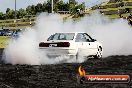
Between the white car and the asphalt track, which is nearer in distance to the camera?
the asphalt track

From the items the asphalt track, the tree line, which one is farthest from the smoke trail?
the tree line

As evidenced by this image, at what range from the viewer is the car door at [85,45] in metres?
19.9

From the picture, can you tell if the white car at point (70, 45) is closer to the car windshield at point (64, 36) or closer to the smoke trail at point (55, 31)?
the car windshield at point (64, 36)

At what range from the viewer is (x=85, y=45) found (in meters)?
20.4

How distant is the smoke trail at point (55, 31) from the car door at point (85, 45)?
0.58m

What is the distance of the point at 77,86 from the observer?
11883mm

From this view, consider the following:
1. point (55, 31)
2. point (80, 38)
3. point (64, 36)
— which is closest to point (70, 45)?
point (64, 36)

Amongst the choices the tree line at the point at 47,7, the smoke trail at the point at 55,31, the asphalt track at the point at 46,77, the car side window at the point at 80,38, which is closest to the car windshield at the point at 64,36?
the car side window at the point at 80,38

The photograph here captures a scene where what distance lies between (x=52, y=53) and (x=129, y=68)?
162 inches

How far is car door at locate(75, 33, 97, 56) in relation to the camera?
19922 millimetres

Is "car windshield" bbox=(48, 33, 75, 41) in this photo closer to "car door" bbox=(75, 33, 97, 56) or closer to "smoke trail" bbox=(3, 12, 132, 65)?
"car door" bbox=(75, 33, 97, 56)

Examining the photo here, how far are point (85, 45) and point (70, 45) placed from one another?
1.53 m

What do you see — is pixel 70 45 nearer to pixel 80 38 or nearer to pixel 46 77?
pixel 80 38

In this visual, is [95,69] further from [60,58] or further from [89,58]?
[89,58]
